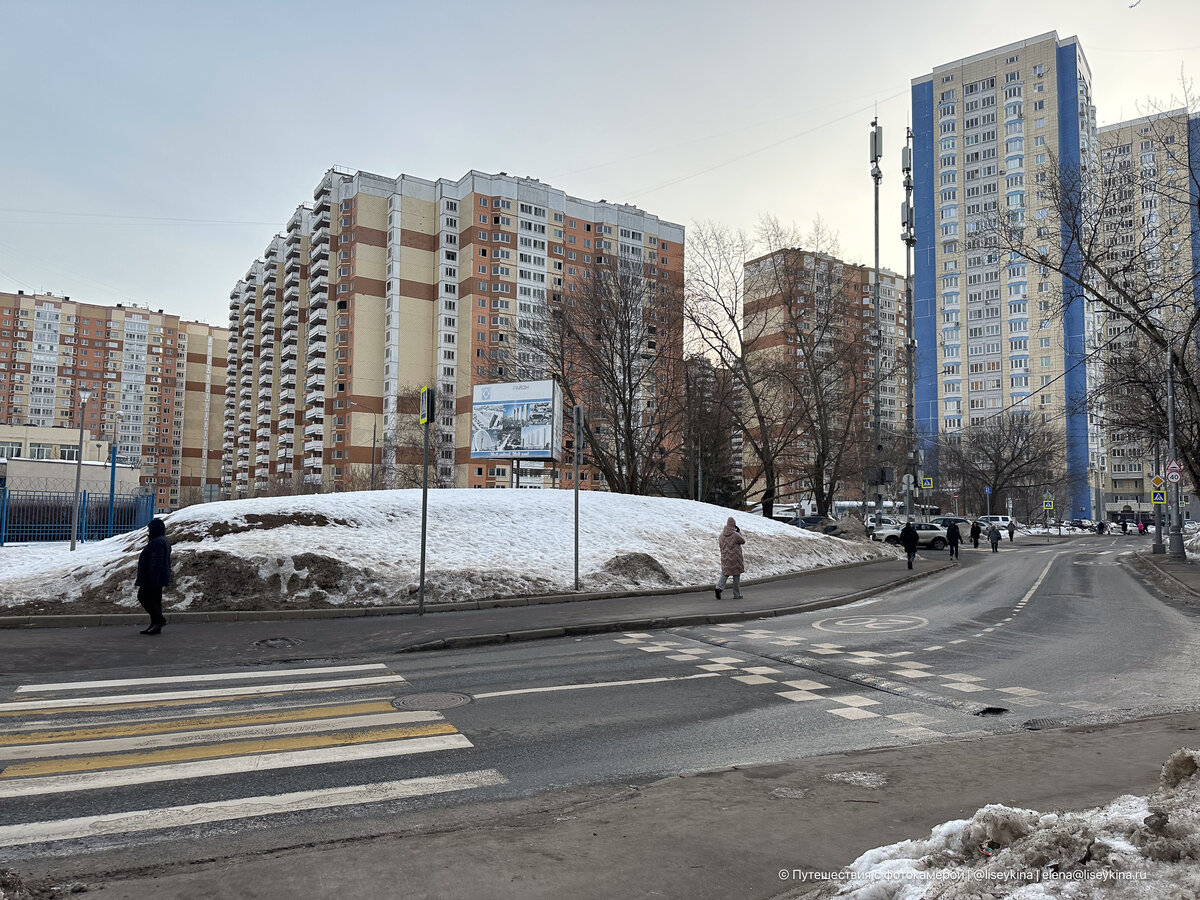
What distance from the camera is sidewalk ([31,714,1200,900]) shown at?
3129mm

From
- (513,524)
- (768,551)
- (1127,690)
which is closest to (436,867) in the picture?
(1127,690)

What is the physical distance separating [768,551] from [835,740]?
1710 cm

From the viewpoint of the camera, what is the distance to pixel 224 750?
5.21 metres

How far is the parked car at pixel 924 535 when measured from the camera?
39.6 meters

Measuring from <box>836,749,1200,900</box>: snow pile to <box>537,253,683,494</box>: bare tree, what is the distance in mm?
30212

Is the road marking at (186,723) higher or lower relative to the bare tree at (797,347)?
lower

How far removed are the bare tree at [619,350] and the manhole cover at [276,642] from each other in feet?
76.3

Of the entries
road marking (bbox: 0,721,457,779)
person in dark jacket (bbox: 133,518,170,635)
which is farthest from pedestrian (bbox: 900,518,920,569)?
road marking (bbox: 0,721,457,779)

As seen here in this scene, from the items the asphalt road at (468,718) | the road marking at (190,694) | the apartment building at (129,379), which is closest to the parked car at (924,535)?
the asphalt road at (468,718)

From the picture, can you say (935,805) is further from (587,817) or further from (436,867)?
(436,867)

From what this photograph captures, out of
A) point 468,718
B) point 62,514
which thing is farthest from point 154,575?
point 62,514

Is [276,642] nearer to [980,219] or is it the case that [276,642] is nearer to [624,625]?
[624,625]

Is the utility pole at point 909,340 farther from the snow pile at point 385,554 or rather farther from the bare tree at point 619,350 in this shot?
the snow pile at point 385,554

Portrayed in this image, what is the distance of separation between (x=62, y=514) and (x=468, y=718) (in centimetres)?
2741
